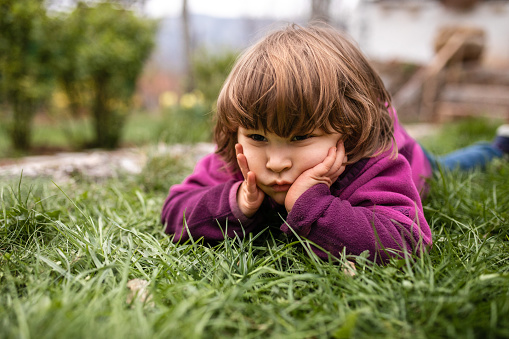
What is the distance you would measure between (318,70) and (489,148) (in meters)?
2.29

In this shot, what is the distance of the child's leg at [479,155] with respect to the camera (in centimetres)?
276

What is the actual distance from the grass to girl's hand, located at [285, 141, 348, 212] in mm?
216

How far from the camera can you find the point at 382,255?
1.36 meters

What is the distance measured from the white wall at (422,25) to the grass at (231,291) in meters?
18.2

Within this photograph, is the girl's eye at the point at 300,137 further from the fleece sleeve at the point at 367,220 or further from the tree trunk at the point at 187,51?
the tree trunk at the point at 187,51

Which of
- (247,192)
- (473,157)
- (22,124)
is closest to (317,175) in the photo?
(247,192)

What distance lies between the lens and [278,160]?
4.59ft

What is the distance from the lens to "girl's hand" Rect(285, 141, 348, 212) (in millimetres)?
1438

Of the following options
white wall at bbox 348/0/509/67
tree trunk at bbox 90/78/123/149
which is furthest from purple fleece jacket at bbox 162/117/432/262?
white wall at bbox 348/0/509/67

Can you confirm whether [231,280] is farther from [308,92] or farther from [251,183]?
[308,92]

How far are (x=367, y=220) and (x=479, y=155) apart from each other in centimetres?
201

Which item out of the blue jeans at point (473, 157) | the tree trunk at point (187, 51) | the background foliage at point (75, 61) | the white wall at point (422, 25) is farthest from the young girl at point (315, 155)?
the white wall at point (422, 25)

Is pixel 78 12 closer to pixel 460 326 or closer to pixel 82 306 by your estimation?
pixel 82 306

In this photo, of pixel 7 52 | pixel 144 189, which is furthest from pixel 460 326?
pixel 7 52
